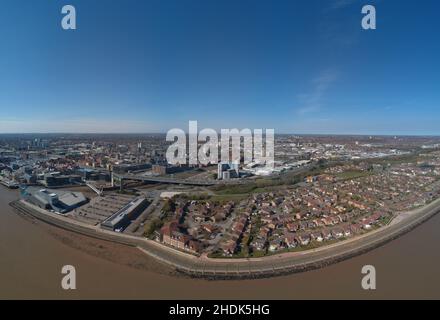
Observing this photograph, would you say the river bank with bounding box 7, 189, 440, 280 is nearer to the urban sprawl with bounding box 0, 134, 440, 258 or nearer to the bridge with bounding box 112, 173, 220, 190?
the urban sprawl with bounding box 0, 134, 440, 258

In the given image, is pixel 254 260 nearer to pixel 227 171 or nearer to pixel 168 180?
pixel 168 180

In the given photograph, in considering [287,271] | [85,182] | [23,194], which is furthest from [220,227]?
[85,182]

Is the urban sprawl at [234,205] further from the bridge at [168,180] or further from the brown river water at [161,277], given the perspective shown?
the brown river water at [161,277]

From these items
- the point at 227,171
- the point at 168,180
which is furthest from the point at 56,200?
the point at 227,171

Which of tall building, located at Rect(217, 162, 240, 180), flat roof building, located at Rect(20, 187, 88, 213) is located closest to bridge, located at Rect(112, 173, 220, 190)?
tall building, located at Rect(217, 162, 240, 180)
